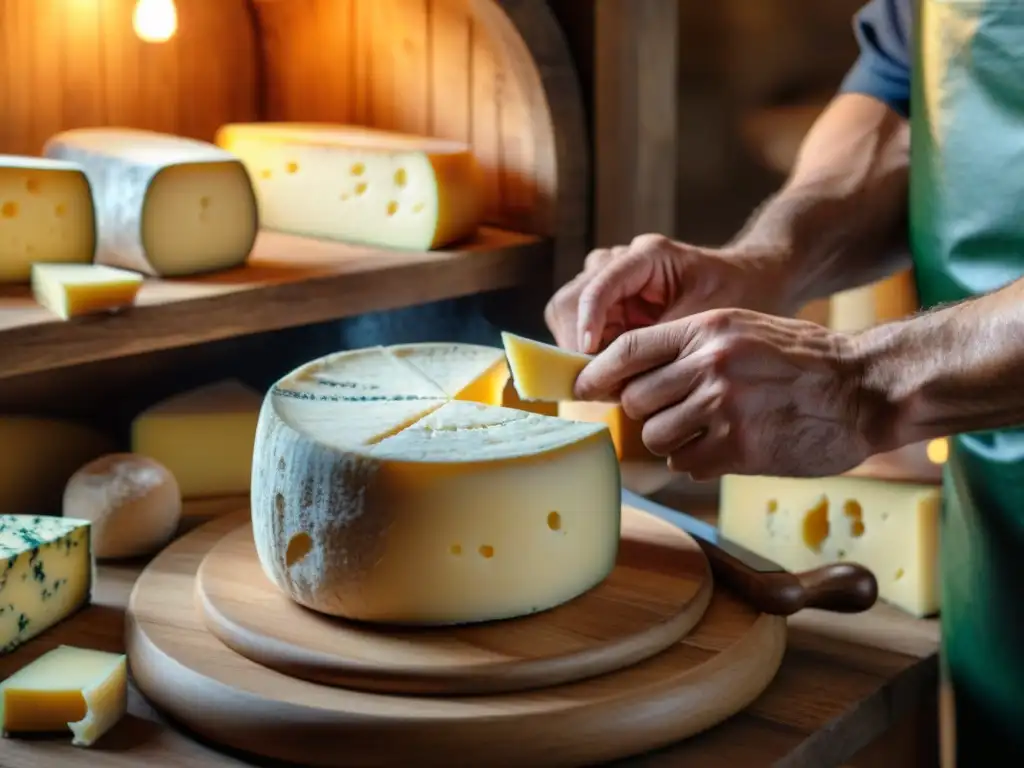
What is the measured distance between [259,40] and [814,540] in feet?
3.56

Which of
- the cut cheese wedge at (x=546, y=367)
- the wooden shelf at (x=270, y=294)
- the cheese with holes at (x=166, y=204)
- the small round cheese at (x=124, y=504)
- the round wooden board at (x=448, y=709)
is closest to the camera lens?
the round wooden board at (x=448, y=709)

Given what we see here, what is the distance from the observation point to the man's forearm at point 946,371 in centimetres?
119

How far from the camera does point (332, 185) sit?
6.32ft

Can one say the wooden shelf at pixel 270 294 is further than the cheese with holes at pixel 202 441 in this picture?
No

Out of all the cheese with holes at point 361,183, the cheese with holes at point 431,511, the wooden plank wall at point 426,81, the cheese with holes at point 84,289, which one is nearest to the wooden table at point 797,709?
the cheese with holes at point 431,511

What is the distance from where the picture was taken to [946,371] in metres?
1.21

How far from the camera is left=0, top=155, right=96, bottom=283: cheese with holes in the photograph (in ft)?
5.25

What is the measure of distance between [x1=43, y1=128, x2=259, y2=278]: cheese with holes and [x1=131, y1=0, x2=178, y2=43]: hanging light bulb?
170 millimetres

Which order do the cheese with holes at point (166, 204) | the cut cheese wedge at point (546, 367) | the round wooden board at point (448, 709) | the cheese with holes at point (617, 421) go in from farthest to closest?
the cheese with holes at point (617, 421), the cheese with holes at point (166, 204), the cut cheese wedge at point (546, 367), the round wooden board at point (448, 709)

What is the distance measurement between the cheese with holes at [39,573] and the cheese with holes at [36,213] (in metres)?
0.33

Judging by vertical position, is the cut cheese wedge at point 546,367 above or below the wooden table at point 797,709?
above

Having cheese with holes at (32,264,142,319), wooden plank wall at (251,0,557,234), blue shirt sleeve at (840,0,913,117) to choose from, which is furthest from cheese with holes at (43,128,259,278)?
blue shirt sleeve at (840,0,913,117)

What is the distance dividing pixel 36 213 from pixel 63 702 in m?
0.64

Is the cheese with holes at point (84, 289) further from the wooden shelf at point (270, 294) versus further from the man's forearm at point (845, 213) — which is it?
the man's forearm at point (845, 213)
